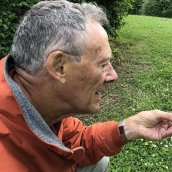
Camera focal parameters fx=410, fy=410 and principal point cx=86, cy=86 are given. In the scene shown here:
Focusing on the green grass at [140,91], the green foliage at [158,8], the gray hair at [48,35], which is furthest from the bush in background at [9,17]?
the green foliage at [158,8]

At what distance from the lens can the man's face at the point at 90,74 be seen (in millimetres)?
2174

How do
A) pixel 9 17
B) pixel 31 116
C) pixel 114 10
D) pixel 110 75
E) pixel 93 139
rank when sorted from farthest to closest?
pixel 114 10 → pixel 9 17 → pixel 93 139 → pixel 110 75 → pixel 31 116

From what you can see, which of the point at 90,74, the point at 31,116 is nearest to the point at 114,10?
the point at 90,74

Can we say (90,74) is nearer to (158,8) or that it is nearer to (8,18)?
(8,18)

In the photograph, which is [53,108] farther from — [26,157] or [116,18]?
[116,18]

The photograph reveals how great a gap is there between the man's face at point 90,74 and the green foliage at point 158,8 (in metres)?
22.7

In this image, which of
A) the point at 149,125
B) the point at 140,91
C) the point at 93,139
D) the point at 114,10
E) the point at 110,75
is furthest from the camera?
the point at 114,10

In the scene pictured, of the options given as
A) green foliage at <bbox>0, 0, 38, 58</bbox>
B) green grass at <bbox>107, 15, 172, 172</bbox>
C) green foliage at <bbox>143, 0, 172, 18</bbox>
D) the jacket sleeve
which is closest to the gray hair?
the jacket sleeve

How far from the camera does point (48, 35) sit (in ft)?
6.82

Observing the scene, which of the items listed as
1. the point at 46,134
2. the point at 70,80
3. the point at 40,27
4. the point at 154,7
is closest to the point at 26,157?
the point at 46,134

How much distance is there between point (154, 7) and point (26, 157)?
944 inches

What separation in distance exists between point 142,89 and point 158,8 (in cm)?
1938

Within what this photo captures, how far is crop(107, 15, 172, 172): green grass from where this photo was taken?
4430mm

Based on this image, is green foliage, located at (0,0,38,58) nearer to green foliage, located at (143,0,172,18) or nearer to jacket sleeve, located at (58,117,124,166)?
jacket sleeve, located at (58,117,124,166)
